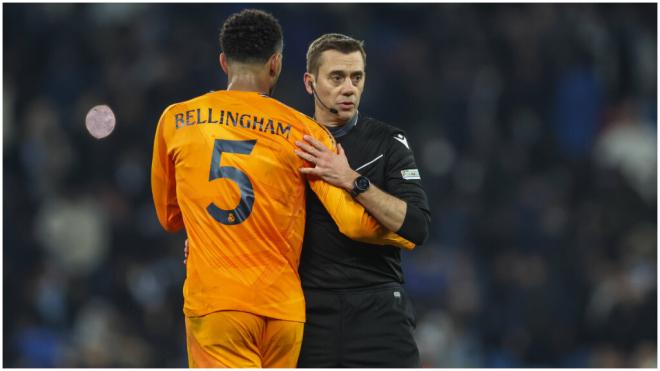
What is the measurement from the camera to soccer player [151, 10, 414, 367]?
4129 millimetres

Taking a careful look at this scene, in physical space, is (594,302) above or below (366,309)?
below

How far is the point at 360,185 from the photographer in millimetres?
4215

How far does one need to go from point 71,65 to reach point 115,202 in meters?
1.78

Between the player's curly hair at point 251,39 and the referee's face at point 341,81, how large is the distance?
32 centimetres

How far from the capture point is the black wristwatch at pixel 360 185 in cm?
421

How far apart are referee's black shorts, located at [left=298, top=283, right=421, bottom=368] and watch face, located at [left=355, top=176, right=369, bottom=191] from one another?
50 cm

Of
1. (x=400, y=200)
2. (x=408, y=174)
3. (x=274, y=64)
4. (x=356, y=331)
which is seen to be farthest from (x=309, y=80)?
(x=356, y=331)

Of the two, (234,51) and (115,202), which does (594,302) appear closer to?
(115,202)

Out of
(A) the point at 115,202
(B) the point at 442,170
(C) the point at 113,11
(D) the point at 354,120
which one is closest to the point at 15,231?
(A) the point at 115,202

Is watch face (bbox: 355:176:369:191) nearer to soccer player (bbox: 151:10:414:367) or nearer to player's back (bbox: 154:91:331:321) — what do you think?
soccer player (bbox: 151:10:414:367)

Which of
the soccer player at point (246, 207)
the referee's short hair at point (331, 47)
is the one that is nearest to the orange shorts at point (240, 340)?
the soccer player at point (246, 207)

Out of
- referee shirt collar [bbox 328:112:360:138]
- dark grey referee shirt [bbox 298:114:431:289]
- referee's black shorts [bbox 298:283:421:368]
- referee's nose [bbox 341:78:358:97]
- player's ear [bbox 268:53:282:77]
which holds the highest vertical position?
player's ear [bbox 268:53:282:77]

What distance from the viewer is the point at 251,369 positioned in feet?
13.4

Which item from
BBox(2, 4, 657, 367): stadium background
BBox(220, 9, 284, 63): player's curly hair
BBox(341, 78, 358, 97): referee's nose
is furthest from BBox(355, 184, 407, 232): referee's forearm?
BBox(2, 4, 657, 367): stadium background
